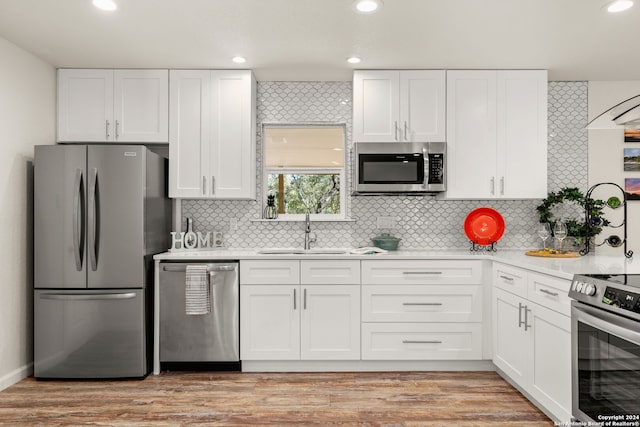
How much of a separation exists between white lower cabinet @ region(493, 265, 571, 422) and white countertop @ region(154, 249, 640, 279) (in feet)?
0.21

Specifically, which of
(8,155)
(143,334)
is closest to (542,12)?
(143,334)

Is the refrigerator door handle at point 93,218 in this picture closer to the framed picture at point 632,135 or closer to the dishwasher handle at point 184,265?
the dishwasher handle at point 184,265

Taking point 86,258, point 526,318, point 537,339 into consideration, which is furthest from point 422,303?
point 86,258

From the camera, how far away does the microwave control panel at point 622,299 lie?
170cm

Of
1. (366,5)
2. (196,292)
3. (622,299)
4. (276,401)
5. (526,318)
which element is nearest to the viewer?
(622,299)

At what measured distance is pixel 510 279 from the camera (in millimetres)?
2938

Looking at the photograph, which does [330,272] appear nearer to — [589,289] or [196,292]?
[196,292]

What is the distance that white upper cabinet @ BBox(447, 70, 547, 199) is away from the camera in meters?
3.59

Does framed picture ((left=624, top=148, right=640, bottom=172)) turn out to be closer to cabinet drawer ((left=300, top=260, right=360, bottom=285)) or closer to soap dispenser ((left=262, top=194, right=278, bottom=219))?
cabinet drawer ((left=300, top=260, right=360, bottom=285))

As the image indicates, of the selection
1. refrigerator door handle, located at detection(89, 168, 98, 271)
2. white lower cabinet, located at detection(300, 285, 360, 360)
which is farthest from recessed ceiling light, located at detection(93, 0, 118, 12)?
white lower cabinet, located at detection(300, 285, 360, 360)

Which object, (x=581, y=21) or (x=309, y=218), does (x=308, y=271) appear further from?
(x=581, y=21)

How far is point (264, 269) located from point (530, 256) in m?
2.02

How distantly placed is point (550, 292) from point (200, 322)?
2.43 m

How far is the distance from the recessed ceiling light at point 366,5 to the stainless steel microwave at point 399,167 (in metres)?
1.21
